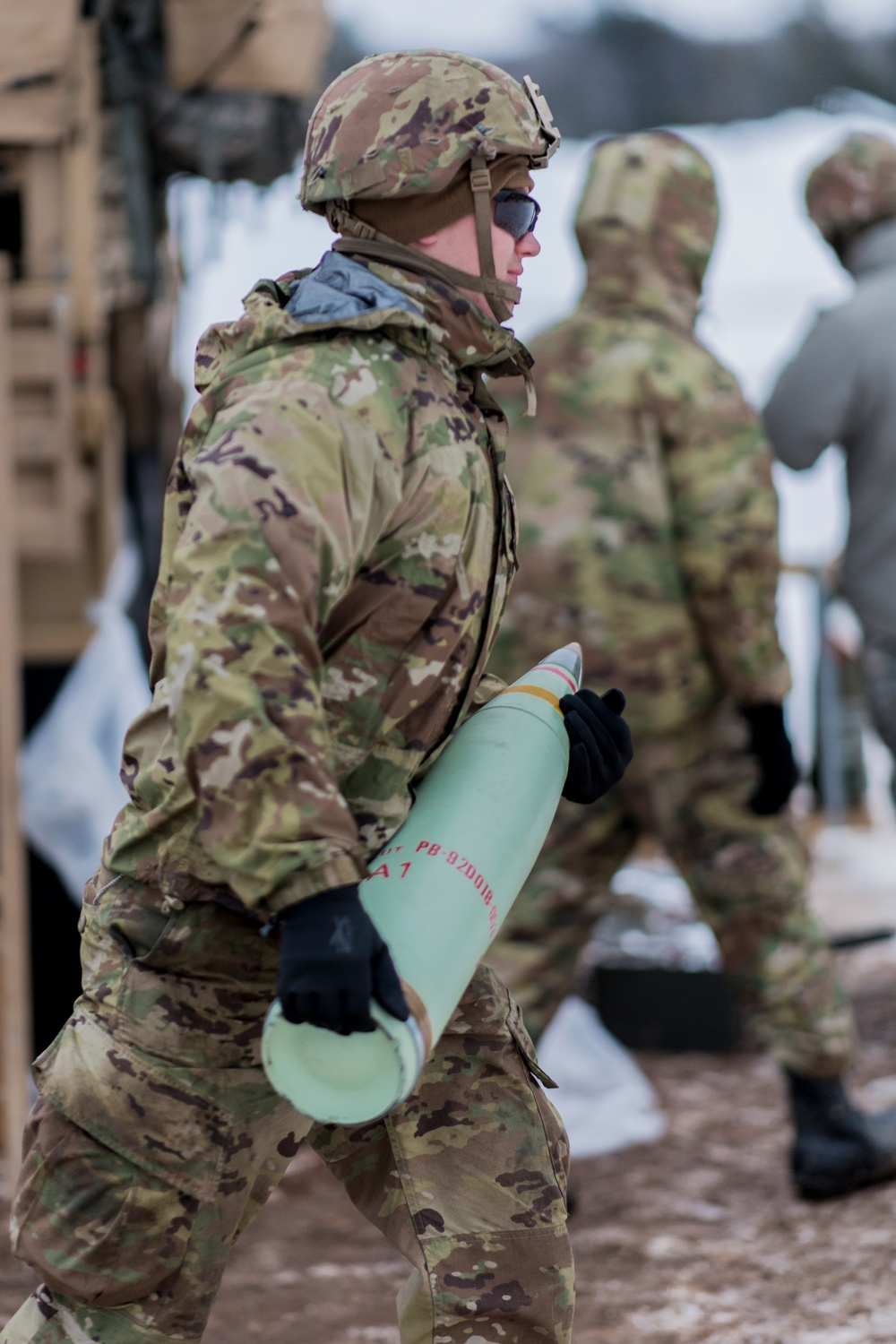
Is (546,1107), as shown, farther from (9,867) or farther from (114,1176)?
(9,867)

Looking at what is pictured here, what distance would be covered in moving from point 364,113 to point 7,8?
99.1 inches

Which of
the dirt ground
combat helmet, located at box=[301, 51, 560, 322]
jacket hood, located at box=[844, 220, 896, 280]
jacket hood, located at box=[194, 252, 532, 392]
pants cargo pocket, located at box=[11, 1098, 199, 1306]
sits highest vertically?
combat helmet, located at box=[301, 51, 560, 322]

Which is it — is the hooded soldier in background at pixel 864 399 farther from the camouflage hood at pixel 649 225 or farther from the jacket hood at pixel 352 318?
the jacket hood at pixel 352 318

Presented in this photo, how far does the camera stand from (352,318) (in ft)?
6.55

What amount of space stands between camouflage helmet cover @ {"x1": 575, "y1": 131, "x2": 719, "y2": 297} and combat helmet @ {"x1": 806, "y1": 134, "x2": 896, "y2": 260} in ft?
1.80

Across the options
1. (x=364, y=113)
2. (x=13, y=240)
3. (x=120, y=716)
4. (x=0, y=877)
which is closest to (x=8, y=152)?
(x=13, y=240)

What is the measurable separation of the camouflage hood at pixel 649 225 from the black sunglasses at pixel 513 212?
5.97 ft

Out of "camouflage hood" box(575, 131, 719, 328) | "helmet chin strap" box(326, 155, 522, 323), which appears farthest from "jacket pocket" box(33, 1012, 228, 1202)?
"camouflage hood" box(575, 131, 719, 328)

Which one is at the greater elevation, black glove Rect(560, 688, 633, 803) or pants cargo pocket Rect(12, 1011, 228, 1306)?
black glove Rect(560, 688, 633, 803)

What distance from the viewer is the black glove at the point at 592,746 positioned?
7.16 feet

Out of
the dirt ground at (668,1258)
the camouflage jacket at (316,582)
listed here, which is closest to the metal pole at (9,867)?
the dirt ground at (668,1258)

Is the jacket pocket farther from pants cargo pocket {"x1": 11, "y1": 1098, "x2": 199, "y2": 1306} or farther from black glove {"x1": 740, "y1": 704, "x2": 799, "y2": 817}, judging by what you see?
black glove {"x1": 740, "y1": 704, "x2": 799, "y2": 817}

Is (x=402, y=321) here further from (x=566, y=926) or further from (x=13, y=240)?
(x=13, y=240)

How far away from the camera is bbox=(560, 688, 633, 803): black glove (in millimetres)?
2182
